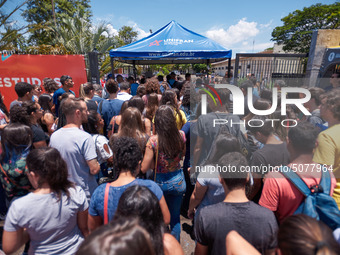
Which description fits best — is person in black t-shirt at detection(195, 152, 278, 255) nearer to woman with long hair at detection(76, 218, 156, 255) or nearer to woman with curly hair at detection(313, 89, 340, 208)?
woman with long hair at detection(76, 218, 156, 255)

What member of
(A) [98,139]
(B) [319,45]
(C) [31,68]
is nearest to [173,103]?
(A) [98,139]

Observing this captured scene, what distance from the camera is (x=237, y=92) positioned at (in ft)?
11.0

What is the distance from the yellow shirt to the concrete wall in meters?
7.04

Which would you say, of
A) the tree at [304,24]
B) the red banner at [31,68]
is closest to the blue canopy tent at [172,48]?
the red banner at [31,68]

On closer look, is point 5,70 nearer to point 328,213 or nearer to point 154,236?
point 154,236

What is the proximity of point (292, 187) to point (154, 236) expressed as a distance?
116 cm

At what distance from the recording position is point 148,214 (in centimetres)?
115

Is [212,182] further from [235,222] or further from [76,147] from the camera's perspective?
[76,147]

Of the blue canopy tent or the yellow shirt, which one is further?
the blue canopy tent

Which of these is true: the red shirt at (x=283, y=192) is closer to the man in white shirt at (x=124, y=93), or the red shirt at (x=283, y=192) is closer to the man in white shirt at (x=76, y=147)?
the man in white shirt at (x=76, y=147)

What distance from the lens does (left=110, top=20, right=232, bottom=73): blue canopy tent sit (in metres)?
5.81

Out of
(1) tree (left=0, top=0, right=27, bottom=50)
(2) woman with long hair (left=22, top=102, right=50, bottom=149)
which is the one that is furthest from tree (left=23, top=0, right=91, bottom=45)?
(2) woman with long hair (left=22, top=102, right=50, bottom=149)

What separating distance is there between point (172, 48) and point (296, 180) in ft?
17.9

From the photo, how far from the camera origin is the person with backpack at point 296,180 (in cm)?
150
